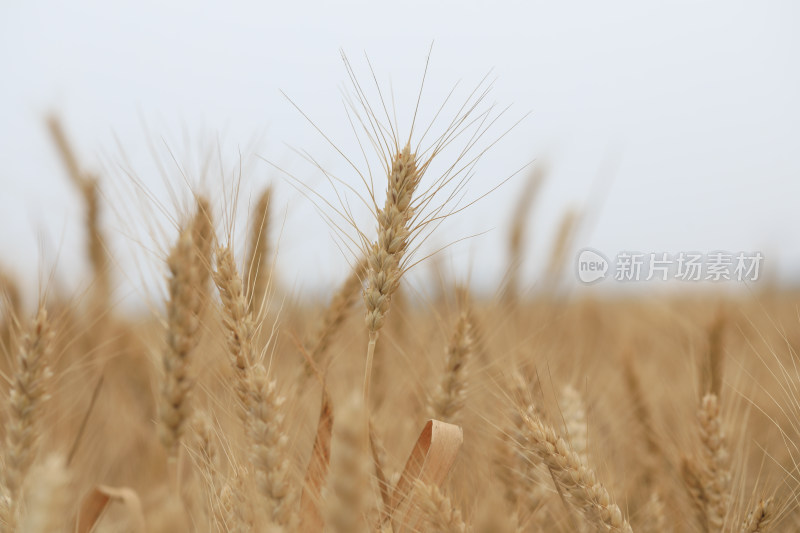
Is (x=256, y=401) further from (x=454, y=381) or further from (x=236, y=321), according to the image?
(x=454, y=381)

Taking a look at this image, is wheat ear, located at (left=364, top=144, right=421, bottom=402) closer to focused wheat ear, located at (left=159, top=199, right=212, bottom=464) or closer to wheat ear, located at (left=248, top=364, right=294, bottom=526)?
wheat ear, located at (left=248, top=364, right=294, bottom=526)

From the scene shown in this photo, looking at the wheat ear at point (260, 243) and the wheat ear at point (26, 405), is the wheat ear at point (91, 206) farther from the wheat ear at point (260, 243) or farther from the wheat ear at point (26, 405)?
the wheat ear at point (26, 405)

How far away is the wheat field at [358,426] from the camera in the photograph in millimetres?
915

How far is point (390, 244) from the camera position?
0.99m

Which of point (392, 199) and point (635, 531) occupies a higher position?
point (392, 199)

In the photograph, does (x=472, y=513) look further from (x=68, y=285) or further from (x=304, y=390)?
(x=68, y=285)

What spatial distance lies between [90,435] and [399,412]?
916mm

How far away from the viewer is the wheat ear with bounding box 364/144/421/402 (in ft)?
3.20

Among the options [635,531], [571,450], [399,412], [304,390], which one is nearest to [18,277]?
[304,390]

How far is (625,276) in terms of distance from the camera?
8.84ft

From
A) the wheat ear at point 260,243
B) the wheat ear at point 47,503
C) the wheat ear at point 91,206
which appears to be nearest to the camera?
the wheat ear at point 47,503

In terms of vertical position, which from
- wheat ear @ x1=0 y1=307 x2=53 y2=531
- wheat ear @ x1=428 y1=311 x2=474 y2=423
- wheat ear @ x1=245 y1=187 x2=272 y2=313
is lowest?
wheat ear @ x1=0 y1=307 x2=53 y2=531

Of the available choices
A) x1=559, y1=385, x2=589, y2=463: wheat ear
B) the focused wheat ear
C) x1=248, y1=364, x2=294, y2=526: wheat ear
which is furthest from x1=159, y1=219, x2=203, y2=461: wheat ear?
x1=559, y1=385, x2=589, y2=463: wheat ear

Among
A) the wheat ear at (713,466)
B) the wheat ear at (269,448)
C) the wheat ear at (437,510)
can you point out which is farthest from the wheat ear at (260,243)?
the wheat ear at (713,466)
